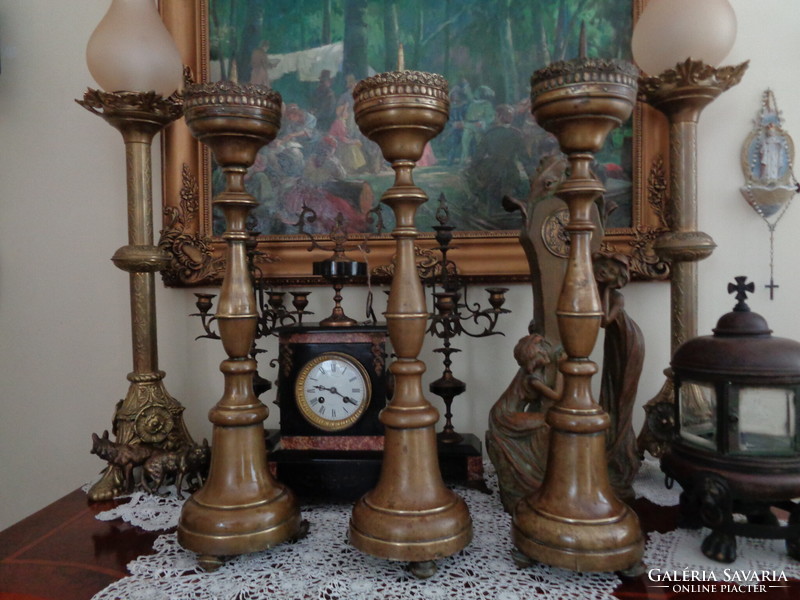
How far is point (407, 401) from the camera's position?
2.36 feet

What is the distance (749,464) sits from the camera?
72 centimetres

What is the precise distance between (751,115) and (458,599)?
41.9 inches

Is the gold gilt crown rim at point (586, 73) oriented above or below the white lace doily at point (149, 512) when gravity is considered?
above

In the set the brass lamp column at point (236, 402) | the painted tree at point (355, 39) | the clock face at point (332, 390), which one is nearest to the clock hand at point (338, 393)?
the clock face at point (332, 390)

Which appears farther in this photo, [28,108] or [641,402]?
[28,108]

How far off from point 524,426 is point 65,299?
1.12 m

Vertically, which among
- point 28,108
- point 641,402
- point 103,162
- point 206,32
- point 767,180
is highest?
point 206,32

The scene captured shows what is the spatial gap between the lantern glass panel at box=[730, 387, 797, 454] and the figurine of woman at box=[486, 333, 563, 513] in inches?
9.6

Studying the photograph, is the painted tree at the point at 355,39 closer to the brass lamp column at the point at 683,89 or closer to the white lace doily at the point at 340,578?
Result: the brass lamp column at the point at 683,89

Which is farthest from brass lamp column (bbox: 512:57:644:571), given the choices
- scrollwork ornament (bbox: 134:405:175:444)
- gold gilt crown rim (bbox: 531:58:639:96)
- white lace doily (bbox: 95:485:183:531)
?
scrollwork ornament (bbox: 134:405:175:444)

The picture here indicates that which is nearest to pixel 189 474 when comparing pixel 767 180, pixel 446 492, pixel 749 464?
pixel 446 492

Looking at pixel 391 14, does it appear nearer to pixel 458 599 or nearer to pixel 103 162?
pixel 103 162

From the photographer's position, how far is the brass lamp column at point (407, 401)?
0.68 meters

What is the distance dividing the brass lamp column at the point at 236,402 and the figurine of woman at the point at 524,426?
32 centimetres
